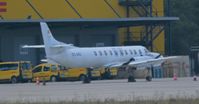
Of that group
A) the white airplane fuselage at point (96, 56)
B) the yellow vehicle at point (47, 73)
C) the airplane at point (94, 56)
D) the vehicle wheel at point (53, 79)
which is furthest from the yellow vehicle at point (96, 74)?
the vehicle wheel at point (53, 79)

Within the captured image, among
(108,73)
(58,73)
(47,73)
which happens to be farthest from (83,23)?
(47,73)

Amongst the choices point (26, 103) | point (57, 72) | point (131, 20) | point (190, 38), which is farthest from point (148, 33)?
point (26, 103)

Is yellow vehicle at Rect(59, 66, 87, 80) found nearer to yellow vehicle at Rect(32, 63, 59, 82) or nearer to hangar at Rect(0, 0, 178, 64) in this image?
yellow vehicle at Rect(32, 63, 59, 82)

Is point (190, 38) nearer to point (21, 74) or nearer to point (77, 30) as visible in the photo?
point (77, 30)

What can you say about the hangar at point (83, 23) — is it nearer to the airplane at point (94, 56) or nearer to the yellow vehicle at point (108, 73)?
the yellow vehicle at point (108, 73)

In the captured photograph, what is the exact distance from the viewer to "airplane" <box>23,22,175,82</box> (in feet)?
185

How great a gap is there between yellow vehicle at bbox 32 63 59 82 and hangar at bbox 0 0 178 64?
602 cm

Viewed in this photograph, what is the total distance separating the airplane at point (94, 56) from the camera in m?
56.4

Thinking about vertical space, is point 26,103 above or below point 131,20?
below

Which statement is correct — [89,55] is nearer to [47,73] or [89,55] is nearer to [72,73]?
[72,73]

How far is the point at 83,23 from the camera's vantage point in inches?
2667

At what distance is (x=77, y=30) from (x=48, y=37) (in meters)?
15.2

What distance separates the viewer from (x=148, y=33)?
73.2m

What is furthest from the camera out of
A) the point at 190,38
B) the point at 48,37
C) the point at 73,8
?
the point at 190,38
